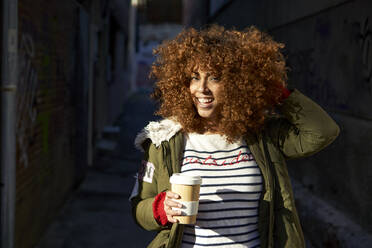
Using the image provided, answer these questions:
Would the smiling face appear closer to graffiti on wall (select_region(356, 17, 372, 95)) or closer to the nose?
the nose

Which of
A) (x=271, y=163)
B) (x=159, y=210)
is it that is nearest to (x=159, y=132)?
(x=159, y=210)

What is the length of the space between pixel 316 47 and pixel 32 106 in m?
3.11

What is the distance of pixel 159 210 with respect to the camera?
2.41 meters

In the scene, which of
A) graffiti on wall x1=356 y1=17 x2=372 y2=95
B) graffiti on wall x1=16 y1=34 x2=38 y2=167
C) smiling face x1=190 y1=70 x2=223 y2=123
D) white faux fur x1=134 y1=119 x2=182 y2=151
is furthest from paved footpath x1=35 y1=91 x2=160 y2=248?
smiling face x1=190 y1=70 x2=223 y2=123

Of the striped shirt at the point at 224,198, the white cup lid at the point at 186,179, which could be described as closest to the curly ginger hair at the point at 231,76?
the striped shirt at the point at 224,198

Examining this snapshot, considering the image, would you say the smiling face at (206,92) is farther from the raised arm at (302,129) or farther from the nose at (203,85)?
the raised arm at (302,129)

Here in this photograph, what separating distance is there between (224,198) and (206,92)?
0.52 meters

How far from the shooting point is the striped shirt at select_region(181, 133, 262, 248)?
2.48 m

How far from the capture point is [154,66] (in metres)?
2.88

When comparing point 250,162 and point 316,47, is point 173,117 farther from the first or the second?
point 316,47

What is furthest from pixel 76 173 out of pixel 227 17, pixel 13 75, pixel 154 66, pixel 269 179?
pixel 227 17

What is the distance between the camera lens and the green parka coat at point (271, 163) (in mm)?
2494

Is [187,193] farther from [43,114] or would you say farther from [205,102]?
[43,114]

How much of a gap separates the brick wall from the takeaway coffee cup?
2604 mm
